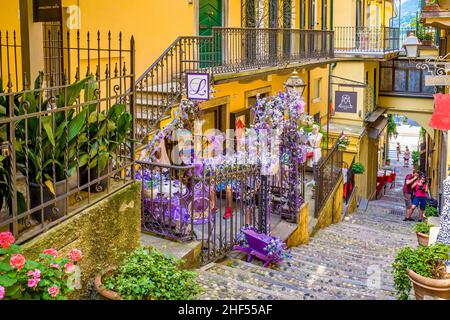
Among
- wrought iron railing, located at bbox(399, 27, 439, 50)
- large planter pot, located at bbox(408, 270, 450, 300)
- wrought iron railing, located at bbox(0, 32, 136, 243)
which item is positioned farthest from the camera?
wrought iron railing, located at bbox(399, 27, 439, 50)

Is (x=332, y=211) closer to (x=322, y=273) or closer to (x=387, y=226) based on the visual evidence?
(x=387, y=226)

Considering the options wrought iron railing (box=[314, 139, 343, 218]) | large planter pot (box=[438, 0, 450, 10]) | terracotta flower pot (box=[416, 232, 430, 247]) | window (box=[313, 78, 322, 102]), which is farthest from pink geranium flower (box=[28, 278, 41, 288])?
window (box=[313, 78, 322, 102])

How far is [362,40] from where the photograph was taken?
79.2ft

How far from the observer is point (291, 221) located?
35.3 ft

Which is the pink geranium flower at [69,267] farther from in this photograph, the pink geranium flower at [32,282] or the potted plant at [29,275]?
the pink geranium flower at [32,282]

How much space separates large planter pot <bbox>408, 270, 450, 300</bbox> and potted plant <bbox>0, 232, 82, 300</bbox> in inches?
148

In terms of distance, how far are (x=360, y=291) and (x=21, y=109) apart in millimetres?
5146

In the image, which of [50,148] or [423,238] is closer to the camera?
[50,148]

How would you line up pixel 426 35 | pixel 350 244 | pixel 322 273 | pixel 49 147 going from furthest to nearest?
pixel 426 35
pixel 350 244
pixel 322 273
pixel 49 147

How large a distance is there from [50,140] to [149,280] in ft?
Result: 4.71

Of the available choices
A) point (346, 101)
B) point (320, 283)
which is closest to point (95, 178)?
point (320, 283)

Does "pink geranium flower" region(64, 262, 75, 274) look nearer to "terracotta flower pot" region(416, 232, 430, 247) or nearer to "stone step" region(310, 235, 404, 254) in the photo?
"terracotta flower pot" region(416, 232, 430, 247)

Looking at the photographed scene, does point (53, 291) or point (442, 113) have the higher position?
point (442, 113)

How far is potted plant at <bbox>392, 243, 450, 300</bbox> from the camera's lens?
20.1 ft
